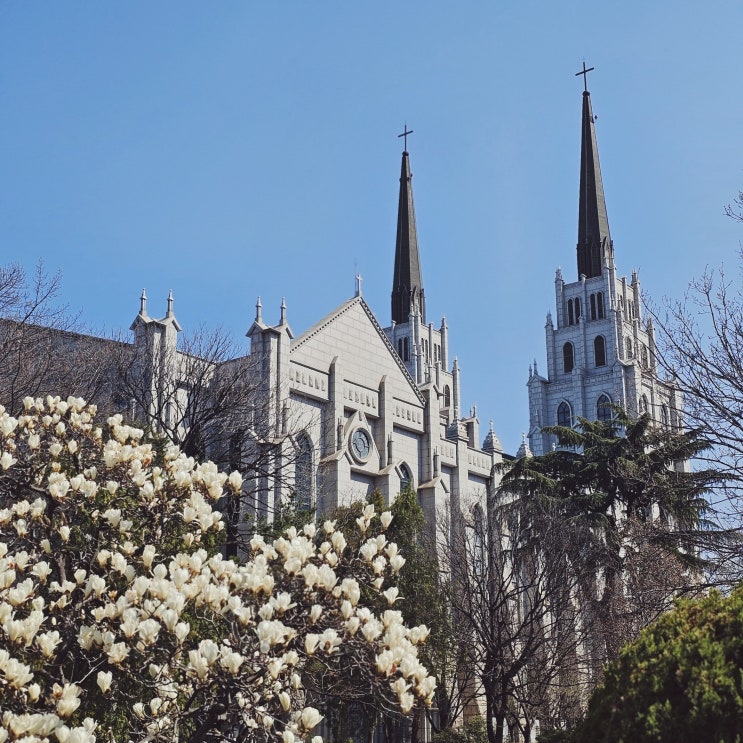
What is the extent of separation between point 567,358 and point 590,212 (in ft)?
40.8

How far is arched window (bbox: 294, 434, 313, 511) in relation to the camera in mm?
31755

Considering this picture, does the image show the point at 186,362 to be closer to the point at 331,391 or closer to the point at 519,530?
the point at 331,391

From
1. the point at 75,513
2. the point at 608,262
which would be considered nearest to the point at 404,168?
the point at 608,262

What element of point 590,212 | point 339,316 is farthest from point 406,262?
point 339,316

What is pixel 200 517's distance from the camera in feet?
30.6

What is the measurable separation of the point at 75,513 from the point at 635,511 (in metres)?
23.7

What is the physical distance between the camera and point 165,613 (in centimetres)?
720

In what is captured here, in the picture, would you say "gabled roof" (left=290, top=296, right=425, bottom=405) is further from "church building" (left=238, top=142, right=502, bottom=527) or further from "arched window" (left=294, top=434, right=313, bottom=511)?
"arched window" (left=294, top=434, right=313, bottom=511)

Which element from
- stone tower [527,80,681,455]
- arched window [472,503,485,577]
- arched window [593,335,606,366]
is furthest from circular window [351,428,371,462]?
arched window [593,335,606,366]

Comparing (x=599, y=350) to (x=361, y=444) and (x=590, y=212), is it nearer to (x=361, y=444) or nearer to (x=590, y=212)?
(x=590, y=212)

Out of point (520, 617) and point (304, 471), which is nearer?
point (520, 617)

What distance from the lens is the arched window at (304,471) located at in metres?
31.8

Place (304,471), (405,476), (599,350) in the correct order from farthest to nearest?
(599,350), (405,476), (304,471)

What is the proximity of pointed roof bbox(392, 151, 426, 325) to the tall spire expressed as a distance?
15.5 m
